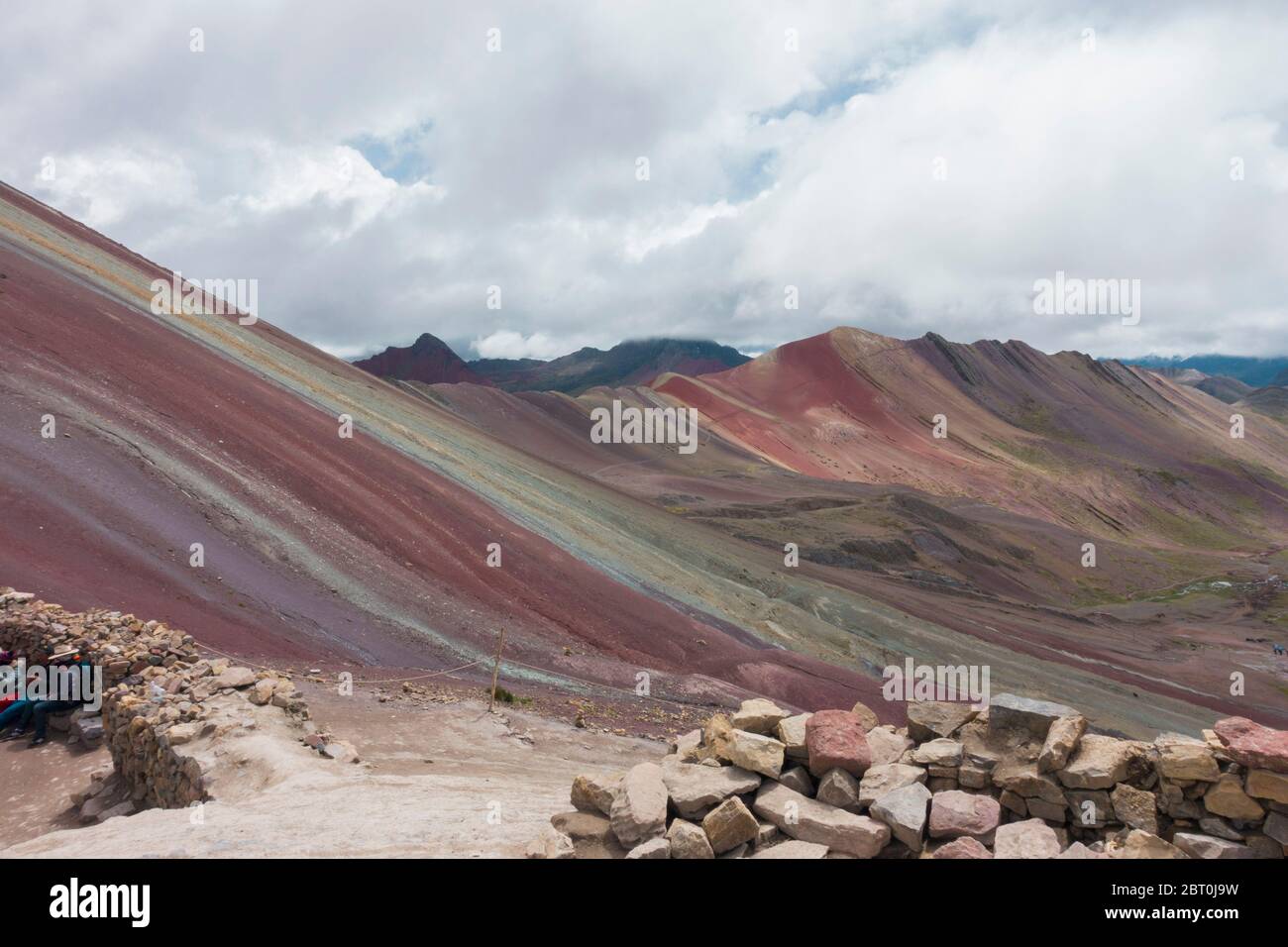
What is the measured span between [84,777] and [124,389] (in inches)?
619

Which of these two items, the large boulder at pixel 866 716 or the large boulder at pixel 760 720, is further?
the large boulder at pixel 866 716

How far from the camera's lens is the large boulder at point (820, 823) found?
621cm

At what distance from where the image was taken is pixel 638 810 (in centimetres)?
643

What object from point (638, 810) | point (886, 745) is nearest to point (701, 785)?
point (638, 810)

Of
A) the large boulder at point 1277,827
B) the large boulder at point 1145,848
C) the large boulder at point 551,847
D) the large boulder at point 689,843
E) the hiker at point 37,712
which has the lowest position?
the hiker at point 37,712

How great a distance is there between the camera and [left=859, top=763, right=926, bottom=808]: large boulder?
670 cm

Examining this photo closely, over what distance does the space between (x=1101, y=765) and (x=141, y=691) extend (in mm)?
11278

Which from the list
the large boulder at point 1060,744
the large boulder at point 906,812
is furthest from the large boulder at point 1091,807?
the large boulder at point 906,812

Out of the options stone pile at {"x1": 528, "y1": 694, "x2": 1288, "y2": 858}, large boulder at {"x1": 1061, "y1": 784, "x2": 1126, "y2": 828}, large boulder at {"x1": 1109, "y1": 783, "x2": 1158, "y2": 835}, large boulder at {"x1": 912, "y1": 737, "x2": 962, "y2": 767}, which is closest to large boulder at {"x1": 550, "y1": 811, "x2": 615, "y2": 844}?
stone pile at {"x1": 528, "y1": 694, "x2": 1288, "y2": 858}

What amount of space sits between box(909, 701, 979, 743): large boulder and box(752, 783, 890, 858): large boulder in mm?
1629

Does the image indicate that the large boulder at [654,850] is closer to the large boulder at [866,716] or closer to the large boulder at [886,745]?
the large boulder at [886,745]

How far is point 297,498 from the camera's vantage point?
21.6m

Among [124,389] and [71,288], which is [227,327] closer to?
[71,288]

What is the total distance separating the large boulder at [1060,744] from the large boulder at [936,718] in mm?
1024
